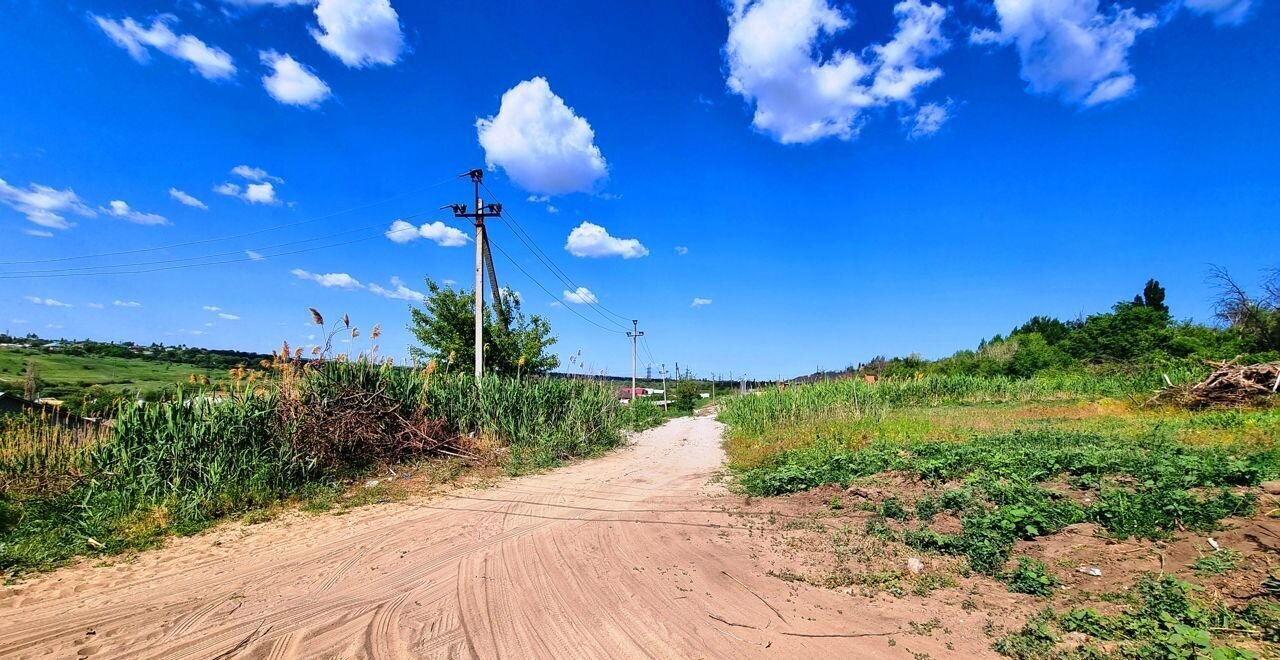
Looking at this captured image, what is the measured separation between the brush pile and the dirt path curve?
15.4 meters

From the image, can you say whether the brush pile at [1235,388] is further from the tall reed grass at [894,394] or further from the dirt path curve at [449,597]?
the dirt path curve at [449,597]

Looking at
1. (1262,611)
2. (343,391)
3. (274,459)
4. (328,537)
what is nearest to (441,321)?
(343,391)

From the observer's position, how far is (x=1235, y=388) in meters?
13.3

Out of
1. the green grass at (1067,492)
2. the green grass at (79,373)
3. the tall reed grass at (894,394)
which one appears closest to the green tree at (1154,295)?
the tall reed grass at (894,394)

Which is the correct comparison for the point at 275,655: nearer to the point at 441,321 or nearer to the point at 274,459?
the point at 274,459

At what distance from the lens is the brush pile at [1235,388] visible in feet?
42.1

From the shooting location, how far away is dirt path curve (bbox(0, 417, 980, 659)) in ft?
10.9

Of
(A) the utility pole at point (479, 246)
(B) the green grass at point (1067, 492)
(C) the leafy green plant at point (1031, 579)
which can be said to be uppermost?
(A) the utility pole at point (479, 246)

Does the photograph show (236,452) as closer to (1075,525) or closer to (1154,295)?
(1075,525)

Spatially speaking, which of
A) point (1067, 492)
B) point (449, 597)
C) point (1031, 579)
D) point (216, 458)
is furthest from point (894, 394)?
point (216, 458)

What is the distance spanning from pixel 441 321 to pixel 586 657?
19.7 meters

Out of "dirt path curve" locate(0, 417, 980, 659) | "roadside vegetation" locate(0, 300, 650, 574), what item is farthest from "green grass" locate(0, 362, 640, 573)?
"dirt path curve" locate(0, 417, 980, 659)

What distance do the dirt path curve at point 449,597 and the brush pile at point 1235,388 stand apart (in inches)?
608

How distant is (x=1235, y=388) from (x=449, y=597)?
19065mm
